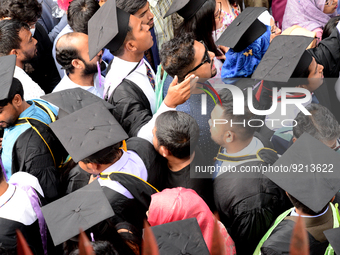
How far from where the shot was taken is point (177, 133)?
7.19 feet

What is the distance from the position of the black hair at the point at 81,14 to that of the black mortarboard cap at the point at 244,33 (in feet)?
5.12

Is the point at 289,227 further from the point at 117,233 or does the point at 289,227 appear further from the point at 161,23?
the point at 161,23

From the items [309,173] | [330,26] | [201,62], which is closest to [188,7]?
[201,62]

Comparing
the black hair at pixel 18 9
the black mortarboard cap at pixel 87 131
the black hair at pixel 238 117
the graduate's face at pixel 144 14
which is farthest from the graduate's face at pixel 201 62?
the black hair at pixel 18 9

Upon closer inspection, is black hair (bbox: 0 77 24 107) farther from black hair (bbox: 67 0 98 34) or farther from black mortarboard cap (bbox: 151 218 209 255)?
black mortarboard cap (bbox: 151 218 209 255)

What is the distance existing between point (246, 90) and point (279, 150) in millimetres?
541

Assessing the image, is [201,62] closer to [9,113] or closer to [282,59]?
[282,59]

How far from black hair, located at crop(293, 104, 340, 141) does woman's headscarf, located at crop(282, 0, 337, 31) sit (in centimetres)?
192

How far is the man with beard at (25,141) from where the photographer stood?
2410 mm

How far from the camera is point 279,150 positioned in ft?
8.54

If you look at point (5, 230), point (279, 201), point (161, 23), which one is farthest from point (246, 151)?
point (161, 23)

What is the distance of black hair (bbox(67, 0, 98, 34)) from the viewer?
11.5 feet

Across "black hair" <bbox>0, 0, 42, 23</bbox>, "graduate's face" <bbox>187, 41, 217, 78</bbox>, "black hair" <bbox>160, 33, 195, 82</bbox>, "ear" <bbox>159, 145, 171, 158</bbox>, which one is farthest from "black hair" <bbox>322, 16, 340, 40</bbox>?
"black hair" <bbox>0, 0, 42, 23</bbox>

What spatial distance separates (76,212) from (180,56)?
55.1 inches
